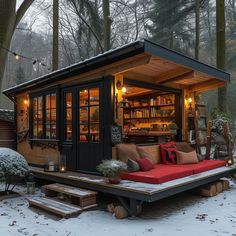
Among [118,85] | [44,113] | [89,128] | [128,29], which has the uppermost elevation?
[128,29]

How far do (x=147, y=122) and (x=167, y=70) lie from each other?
285 centimetres

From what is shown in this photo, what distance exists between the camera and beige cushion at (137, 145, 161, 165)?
20.1ft

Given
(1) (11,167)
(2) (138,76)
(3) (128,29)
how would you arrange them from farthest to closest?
(3) (128,29), (2) (138,76), (1) (11,167)

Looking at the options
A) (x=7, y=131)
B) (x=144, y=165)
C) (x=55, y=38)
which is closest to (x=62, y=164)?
(x=144, y=165)

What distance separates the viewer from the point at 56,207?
4.88 m

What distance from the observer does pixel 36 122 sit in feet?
26.8

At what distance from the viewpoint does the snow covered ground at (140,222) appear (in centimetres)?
404

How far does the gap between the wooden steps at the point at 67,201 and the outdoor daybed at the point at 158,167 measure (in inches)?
30.8

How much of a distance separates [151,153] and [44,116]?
10.1 ft

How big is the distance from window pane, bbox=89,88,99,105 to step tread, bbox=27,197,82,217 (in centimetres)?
216

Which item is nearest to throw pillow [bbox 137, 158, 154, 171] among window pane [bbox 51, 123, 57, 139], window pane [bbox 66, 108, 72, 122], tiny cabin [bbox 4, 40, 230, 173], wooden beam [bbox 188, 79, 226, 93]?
tiny cabin [bbox 4, 40, 230, 173]

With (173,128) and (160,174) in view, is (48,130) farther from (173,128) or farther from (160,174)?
(160,174)

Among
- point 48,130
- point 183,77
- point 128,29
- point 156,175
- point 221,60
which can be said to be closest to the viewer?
point 156,175

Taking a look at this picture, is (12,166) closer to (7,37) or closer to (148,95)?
(7,37)
